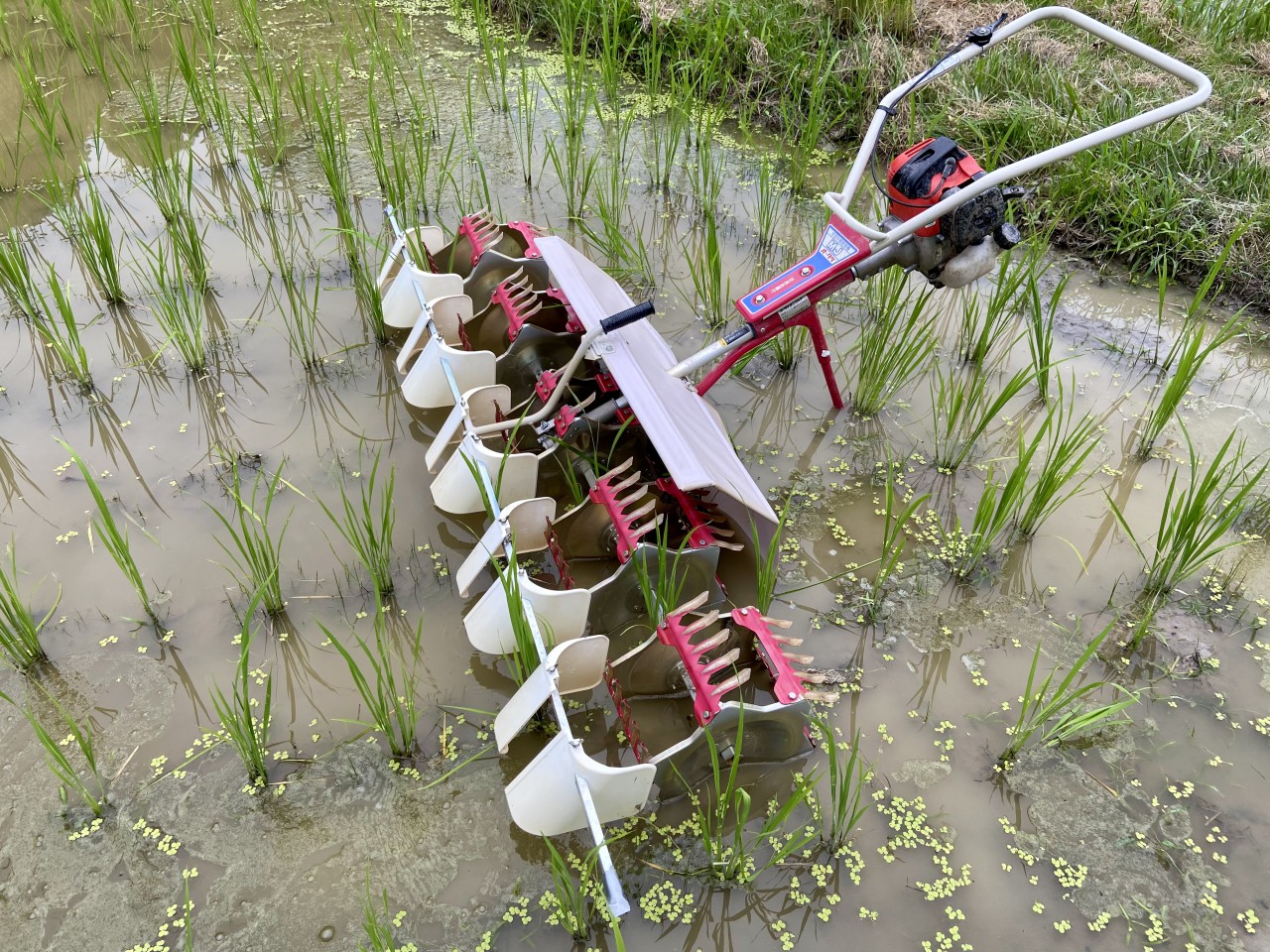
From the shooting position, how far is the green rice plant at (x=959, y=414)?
3.08m

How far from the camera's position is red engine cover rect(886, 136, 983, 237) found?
2506mm

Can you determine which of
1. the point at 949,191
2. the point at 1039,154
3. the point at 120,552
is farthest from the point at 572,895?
the point at 1039,154

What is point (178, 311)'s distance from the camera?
3301 millimetres

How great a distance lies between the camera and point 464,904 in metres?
1.98

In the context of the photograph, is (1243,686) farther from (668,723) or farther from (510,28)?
(510,28)

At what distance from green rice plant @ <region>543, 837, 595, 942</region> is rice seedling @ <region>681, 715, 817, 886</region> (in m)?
0.29

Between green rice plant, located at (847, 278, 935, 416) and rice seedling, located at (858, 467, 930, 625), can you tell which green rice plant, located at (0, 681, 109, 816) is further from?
green rice plant, located at (847, 278, 935, 416)

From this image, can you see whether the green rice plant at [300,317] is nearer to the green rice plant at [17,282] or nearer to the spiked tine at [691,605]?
the green rice plant at [17,282]

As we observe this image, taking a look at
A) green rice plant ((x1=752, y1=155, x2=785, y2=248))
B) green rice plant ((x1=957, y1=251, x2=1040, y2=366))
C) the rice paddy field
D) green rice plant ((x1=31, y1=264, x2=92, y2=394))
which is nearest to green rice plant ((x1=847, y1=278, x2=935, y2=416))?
the rice paddy field

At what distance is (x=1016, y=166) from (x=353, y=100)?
159 inches

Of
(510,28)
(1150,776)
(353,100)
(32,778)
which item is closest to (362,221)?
(353,100)

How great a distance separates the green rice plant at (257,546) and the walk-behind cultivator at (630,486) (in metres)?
0.52

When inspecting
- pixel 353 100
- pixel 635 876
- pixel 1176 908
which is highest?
pixel 353 100

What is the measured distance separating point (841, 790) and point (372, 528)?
154cm
